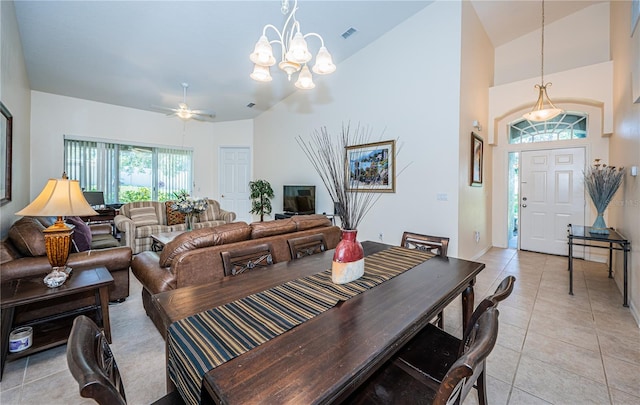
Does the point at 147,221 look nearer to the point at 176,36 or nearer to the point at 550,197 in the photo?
the point at 176,36

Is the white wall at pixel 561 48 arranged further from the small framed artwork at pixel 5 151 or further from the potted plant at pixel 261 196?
the small framed artwork at pixel 5 151

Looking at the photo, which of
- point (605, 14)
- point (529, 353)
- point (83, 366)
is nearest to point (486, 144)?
point (605, 14)

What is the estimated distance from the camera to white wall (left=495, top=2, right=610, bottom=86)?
432 centimetres

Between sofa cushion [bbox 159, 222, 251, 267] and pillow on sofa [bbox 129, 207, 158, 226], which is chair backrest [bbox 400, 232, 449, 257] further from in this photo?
pillow on sofa [bbox 129, 207, 158, 226]

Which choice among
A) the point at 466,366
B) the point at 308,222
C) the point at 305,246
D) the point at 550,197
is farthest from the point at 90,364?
the point at 550,197

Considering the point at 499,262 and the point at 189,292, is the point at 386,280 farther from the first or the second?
the point at 499,262

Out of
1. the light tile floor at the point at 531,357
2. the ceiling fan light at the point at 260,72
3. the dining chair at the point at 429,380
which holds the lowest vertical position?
the light tile floor at the point at 531,357

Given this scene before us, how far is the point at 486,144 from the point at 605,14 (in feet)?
8.27

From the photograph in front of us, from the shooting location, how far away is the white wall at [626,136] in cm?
256

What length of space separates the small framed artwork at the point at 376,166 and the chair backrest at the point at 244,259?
2665 millimetres

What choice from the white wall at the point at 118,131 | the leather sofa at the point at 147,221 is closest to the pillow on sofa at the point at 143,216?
the leather sofa at the point at 147,221

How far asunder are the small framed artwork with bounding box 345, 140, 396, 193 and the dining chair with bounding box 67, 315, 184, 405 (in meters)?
3.70

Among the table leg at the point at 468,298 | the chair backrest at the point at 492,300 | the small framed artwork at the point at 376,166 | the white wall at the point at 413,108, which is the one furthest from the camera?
the small framed artwork at the point at 376,166

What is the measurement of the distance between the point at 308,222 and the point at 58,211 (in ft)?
6.66
